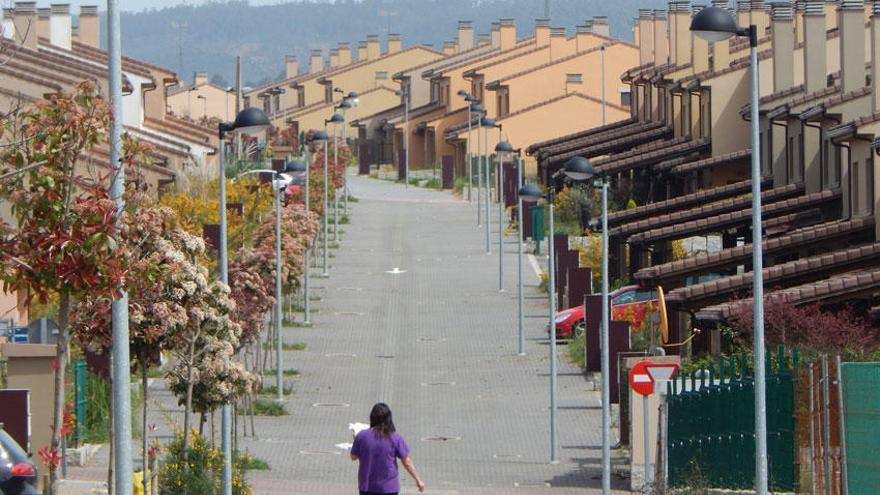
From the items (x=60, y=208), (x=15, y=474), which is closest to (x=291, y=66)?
(x=15, y=474)

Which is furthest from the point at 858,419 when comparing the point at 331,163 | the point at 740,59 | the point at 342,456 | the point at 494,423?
the point at 331,163

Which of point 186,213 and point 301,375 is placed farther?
point 186,213

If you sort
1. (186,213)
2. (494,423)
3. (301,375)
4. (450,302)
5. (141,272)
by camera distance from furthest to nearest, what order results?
(450,302) < (186,213) < (301,375) < (494,423) < (141,272)

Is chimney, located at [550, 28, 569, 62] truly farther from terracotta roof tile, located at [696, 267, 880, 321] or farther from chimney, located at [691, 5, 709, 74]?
terracotta roof tile, located at [696, 267, 880, 321]

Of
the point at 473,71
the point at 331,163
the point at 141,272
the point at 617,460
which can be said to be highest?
the point at 473,71

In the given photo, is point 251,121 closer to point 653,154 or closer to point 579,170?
point 579,170

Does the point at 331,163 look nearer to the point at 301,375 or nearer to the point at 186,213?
the point at 186,213

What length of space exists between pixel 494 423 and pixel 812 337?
20.7 feet

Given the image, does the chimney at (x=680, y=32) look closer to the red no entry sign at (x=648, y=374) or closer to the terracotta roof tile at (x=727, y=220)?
the terracotta roof tile at (x=727, y=220)

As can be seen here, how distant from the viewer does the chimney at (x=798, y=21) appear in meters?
54.9

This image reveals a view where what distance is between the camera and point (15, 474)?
15.4 m

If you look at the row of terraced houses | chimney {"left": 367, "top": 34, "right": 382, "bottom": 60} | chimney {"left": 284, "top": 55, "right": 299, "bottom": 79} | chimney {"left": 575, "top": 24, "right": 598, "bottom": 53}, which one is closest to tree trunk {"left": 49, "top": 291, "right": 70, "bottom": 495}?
the row of terraced houses

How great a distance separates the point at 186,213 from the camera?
159ft

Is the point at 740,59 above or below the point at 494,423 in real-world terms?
above
